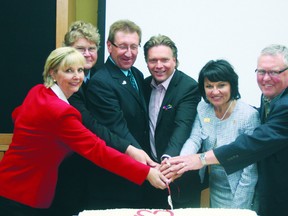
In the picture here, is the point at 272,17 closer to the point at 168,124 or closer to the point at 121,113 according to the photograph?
the point at 168,124

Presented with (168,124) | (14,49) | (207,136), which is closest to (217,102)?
(207,136)

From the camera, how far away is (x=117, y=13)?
270 centimetres

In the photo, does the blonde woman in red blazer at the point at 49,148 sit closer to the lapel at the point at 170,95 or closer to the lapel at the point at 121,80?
the lapel at the point at 121,80

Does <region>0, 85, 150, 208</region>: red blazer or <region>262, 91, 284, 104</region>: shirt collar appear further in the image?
<region>262, 91, 284, 104</region>: shirt collar

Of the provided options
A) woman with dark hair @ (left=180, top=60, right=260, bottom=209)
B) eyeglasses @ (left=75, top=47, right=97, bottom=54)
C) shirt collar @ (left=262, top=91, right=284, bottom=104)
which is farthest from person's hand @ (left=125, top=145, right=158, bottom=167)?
shirt collar @ (left=262, top=91, right=284, bottom=104)

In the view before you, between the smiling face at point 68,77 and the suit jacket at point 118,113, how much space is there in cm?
19

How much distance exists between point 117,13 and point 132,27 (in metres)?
0.64

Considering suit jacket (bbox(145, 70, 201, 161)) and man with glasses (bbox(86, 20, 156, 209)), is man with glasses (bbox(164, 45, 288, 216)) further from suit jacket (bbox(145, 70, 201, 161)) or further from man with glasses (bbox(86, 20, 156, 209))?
man with glasses (bbox(86, 20, 156, 209))

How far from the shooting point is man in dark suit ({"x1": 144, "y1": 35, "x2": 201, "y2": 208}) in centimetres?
208

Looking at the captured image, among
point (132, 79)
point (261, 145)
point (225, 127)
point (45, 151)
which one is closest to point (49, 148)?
point (45, 151)

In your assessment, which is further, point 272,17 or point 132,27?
point 272,17

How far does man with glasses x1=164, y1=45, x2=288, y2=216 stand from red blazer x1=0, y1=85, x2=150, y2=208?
338mm

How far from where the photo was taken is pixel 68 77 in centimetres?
182

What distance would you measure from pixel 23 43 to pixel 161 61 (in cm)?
98
